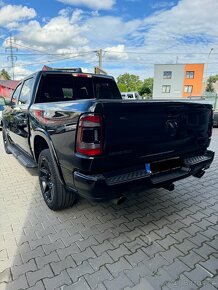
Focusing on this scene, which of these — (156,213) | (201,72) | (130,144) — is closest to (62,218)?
(156,213)

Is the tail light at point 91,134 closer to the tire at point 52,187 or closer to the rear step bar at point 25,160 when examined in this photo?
the tire at point 52,187

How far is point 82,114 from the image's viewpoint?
2061 millimetres

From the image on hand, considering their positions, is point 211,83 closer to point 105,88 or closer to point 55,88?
point 105,88

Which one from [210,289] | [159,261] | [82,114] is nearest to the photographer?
[210,289]

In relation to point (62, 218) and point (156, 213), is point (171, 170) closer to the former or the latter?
point (156, 213)

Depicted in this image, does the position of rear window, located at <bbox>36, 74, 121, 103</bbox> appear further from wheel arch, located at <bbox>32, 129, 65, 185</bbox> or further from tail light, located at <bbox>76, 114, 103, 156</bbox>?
tail light, located at <bbox>76, 114, 103, 156</bbox>

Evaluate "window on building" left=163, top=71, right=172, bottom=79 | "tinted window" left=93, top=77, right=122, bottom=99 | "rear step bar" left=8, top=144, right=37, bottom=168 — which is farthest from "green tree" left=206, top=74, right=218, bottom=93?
"rear step bar" left=8, top=144, right=37, bottom=168

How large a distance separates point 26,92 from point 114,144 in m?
2.74

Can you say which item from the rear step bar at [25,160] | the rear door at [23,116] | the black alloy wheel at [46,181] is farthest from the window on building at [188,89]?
the black alloy wheel at [46,181]

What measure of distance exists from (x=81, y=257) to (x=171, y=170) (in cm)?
141

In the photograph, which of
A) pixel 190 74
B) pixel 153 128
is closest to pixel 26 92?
pixel 153 128

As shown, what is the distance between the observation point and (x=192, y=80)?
4700 centimetres

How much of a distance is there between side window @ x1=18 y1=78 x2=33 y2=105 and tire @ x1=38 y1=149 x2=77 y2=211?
1278mm

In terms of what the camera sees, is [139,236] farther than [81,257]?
Yes
